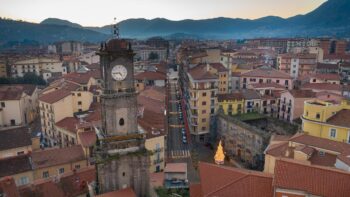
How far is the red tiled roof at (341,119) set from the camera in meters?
46.8

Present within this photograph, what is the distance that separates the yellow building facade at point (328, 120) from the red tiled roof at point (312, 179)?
928 inches

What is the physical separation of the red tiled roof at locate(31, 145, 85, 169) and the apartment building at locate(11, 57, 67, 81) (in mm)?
83791

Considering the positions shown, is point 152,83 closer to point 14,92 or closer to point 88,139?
point 14,92

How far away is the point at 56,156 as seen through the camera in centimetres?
4362

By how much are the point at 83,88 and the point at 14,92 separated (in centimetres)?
1768

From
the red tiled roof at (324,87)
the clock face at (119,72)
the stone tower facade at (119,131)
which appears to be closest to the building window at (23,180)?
the stone tower facade at (119,131)

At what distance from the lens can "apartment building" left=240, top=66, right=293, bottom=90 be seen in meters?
87.5

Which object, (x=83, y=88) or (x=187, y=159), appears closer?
(x=187, y=159)

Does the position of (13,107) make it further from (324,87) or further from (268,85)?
(324,87)

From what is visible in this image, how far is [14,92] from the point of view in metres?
72.5

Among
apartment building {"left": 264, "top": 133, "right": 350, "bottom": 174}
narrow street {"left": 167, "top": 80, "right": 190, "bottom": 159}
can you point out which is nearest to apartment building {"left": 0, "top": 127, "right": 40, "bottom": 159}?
narrow street {"left": 167, "top": 80, "right": 190, "bottom": 159}

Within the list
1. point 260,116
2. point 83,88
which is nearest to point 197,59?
point 260,116

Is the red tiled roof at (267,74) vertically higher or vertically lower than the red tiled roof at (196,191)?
higher

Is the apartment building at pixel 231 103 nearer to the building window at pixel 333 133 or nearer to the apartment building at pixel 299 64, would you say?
the building window at pixel 333 133
